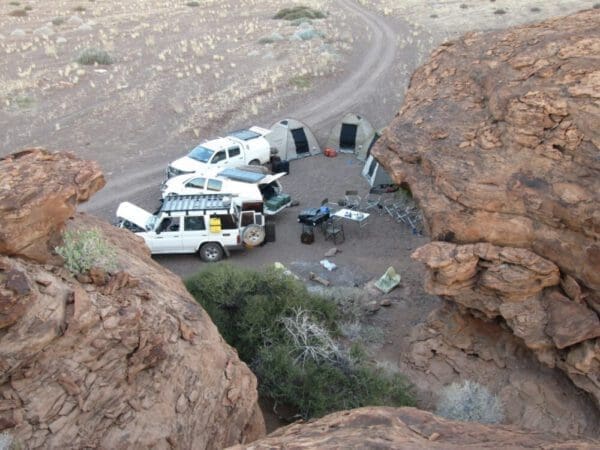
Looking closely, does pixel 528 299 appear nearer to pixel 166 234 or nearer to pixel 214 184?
pixel 166 234

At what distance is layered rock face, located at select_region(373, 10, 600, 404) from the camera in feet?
30.9

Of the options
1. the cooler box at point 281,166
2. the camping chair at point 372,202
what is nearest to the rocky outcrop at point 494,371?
the camping chair at point 372,202

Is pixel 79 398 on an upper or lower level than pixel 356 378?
upper

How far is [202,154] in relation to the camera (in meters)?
20.9

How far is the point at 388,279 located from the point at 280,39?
86.8ft

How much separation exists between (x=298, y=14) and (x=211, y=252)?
3218 centimetres

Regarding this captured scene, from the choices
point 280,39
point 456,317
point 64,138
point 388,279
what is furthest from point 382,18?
point 456,317

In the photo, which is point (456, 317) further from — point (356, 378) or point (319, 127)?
point (319, 127)

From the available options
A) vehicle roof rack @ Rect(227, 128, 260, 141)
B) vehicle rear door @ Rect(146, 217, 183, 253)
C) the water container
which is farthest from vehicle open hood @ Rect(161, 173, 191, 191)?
vehicle roof rack @ Rect(227, 128, 260, 141)

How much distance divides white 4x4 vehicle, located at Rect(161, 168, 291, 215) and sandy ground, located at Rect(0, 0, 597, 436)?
663 mm

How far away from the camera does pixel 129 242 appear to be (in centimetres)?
1072

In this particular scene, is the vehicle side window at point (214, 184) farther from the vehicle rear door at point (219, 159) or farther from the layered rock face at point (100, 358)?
the layered rock face at point (100, 358)

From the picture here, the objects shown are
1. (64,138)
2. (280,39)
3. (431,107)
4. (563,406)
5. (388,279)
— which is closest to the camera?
(563,406)

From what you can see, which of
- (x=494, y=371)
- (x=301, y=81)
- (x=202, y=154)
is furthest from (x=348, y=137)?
(x=494, y=371)
